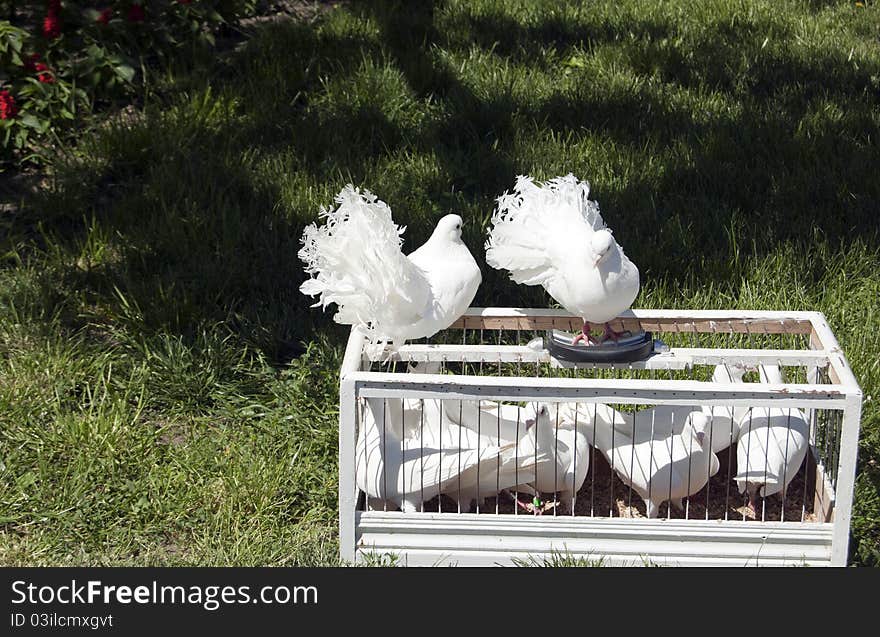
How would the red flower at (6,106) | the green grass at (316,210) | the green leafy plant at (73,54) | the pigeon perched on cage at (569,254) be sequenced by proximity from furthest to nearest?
the green leafy plant at (73,54)
the red flower at (6,106)
the green grass at (316,210)
the pigeon perched on cage at (569,254)

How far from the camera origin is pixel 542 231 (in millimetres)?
2816

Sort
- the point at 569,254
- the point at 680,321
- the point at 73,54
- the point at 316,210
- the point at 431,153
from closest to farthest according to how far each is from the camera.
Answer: the point at 569,254, the point at 680,321, the point at 316,210, the point at 431,153, the point at 73,54

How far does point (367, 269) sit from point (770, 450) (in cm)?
114

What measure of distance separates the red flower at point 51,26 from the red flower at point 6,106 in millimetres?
361

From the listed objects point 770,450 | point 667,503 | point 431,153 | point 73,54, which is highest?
point 73,54

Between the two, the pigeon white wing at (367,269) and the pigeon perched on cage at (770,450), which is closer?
the pigeon white wing at (367,269)

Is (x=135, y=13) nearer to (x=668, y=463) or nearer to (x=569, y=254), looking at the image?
(x=569, y=254)

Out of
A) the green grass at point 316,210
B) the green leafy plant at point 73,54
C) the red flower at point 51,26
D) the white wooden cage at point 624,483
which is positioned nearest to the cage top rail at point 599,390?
the white wooden cage at point 624,483

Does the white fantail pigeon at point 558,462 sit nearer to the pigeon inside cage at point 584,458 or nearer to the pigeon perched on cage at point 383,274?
the pigeon inside cage at point 584,458

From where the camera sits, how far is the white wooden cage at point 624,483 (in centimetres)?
261

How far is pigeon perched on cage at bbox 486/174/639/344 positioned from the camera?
2734 mm

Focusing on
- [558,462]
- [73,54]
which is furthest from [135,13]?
[558,462]

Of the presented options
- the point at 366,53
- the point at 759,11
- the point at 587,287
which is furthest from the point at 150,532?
the point at 759,11

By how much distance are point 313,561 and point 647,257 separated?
6.16 ft
